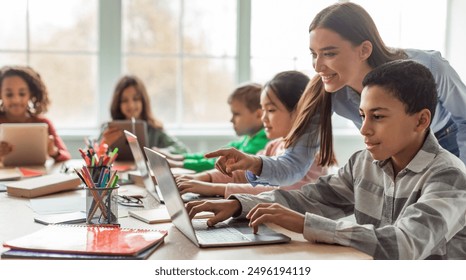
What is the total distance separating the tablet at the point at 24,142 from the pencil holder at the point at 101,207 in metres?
1.22

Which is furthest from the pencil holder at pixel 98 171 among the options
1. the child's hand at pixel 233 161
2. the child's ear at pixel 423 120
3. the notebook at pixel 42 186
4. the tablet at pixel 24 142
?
Answer: the tablet at pixel 24 142

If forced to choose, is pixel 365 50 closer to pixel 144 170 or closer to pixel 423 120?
pixel 423 120

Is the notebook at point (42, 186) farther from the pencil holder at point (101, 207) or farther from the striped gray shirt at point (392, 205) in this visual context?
the striped gray shirt at point (392, 205)

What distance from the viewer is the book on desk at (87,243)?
104cm

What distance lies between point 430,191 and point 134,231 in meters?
0.56

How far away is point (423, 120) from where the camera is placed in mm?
1308

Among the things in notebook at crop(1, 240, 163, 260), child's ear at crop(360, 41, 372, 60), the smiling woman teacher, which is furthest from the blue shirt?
notebook at crop(1, 240, 163, 260)

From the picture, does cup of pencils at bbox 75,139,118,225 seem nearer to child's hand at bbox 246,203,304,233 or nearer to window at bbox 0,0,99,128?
child's hand at bbox 246,203,304,233

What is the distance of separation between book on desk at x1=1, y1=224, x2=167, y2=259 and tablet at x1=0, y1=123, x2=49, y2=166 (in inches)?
51.5

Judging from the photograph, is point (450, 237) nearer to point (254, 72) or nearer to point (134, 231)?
point (134, 231)

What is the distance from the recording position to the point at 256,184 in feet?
5.65

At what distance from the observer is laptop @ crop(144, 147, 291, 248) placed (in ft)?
3.72

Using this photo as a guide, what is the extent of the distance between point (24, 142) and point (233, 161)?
121 cm
